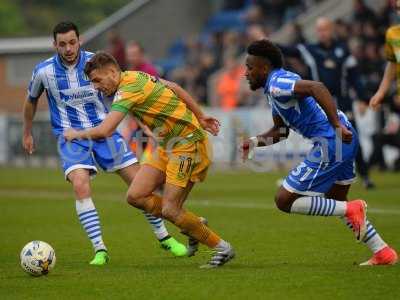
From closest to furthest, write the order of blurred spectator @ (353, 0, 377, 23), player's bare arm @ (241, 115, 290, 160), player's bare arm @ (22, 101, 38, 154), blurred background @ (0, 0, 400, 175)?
player's bare arm @ (241, 115, 290, 160), player's bare arm @ (22, 101, 38, 154), blurred background @ (0, 0, 400, 175), blurred spectator @ (353, 0, 377, 23)

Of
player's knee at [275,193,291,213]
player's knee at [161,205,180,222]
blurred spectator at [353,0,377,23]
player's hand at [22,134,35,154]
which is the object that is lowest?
player's knee at [161,205,180,222]

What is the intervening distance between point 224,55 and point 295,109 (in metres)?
21.3

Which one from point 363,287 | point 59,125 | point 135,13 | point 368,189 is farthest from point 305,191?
point 135,13

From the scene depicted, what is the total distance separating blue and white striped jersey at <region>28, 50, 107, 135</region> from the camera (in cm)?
1133

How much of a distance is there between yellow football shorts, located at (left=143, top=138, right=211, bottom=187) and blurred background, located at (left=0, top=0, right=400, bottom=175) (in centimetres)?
670

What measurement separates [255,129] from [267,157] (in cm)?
82

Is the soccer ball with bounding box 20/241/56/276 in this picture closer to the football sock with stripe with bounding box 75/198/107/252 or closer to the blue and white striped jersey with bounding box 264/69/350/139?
the football sock with stripe with bounding box 75/198/107/252

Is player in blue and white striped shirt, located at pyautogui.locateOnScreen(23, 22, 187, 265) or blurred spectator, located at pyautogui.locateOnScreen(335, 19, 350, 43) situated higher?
blurred spectator, located at pyautogui.locateOnScreen(335, 19, 350, 43)

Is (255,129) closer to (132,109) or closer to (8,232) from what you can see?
(8,232)

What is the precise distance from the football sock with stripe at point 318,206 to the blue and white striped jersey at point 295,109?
58cm

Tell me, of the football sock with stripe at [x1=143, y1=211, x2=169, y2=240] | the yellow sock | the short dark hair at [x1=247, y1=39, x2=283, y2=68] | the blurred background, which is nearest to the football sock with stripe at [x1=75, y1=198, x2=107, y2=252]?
the football sock with stripe at [x1=143, y1=211, x2=169, y2=240]

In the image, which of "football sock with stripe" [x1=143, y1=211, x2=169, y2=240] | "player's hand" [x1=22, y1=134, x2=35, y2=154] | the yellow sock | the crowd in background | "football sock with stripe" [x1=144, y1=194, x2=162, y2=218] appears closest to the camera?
the yellow sock

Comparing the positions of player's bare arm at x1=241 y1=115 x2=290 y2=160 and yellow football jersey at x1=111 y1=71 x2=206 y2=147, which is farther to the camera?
player's bare arm at x1=241 y1=115 x2=290 y2=160

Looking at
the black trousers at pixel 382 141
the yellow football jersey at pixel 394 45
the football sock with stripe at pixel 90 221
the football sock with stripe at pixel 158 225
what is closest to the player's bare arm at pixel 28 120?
the football sock with stripe at pixel 90 221
